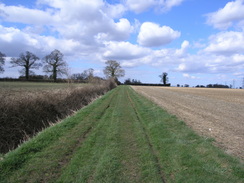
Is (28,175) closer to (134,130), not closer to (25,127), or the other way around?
(134,130)

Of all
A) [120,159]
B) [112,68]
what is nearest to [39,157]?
[120,159]

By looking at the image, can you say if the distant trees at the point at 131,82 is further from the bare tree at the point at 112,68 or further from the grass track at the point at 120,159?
the grass track at the point at 120,159

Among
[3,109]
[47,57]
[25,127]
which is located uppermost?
[47,57]

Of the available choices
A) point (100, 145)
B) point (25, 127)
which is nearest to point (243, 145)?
point (100, 145)

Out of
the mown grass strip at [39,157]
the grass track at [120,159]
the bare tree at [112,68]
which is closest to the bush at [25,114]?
the mown grass strip at [39,157]

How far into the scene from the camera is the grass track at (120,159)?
4.28 meters

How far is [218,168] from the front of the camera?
4680mm

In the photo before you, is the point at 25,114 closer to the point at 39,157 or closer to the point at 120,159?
the point at 39,157

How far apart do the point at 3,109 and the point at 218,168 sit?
8.66 m

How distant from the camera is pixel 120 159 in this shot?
17.2 ft

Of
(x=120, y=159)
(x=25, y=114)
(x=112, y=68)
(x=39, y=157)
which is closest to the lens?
(x=120, y=159)

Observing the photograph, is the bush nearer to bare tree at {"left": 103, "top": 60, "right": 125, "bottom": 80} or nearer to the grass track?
the grass track

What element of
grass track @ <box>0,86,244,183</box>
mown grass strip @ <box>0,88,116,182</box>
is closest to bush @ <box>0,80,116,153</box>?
mown grass strip @ <box>0,88,116,182</box>

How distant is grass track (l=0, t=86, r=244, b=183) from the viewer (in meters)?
4.28
